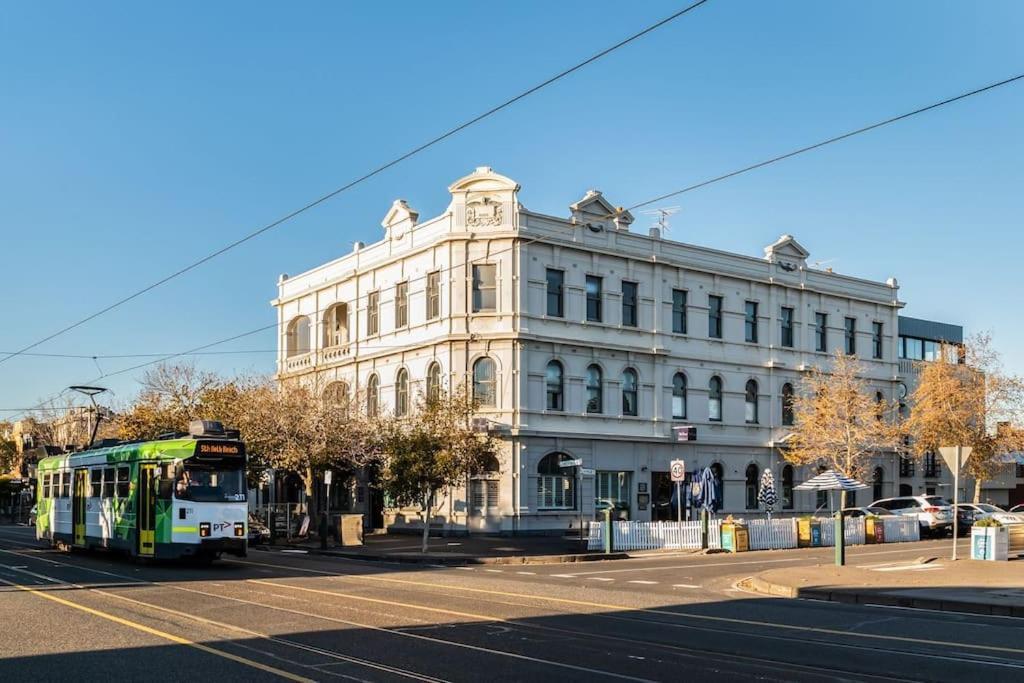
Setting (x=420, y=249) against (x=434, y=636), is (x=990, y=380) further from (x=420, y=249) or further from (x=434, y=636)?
(x=434, y=636)

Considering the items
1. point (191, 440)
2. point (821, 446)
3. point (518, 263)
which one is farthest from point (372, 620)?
point (821, 446)

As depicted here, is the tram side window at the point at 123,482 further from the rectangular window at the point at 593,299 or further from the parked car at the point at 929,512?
the parked car at the point at 929,512

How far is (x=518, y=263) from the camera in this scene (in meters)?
41.8

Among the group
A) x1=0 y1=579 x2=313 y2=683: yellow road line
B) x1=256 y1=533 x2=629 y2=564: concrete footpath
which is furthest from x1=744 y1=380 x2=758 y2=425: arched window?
x1=0 y1=579 x2=313 y2=683: yellow road line

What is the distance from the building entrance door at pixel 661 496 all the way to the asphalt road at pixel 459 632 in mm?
21713

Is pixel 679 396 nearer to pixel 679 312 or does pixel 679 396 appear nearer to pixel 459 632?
pixel 679 312

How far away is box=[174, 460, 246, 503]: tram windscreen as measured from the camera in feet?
83.4

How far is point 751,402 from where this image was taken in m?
50.2

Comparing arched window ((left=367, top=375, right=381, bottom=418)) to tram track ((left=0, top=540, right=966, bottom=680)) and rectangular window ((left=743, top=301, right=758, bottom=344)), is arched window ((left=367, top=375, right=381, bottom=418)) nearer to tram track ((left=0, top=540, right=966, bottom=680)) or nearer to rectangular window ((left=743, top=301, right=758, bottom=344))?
rectangular window ((left=743, top=301, right=758, bottom=344))

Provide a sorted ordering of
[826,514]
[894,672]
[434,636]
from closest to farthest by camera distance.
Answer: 1. [894,672]
2. [434,636]
3. [826,514]

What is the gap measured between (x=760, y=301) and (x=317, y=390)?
2121 centimetres

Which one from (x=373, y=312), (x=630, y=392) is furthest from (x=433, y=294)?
(x=630, y=392)

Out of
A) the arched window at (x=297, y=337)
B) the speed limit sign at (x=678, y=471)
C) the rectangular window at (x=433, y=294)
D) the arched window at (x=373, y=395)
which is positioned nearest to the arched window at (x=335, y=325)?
the arched window at (x=297, y=337)

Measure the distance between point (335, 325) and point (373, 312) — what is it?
14.7 ft
